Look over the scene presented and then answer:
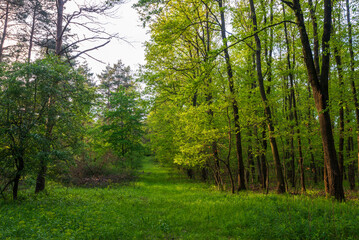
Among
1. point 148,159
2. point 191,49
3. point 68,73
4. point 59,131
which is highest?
point 191,49

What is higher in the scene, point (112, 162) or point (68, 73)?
point (68, 73)

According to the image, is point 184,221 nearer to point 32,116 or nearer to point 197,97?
point 32,116

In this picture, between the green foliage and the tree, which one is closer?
the tree

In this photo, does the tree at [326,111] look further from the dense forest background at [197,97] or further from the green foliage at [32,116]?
the green foliage at [32,116]

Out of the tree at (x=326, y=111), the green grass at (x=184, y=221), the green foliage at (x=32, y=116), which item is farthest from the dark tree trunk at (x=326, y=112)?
the green foliage at (x=32, y=116)

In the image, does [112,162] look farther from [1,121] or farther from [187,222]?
[187,222]

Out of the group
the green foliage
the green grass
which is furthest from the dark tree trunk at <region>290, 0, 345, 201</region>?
the green foliage

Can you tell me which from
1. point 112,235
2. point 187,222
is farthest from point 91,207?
point 187,222

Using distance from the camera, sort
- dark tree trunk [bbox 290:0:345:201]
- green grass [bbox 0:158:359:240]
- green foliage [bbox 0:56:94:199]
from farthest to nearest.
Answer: green foliage [bbox 0:56:94:199] < dark tree trunk [bbox 290:0:345:201] < green grass [bbox 0:158:359:240]

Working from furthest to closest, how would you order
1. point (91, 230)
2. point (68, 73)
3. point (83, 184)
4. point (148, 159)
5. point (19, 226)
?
point (148, 159)
point (83, 184)
point (68, 73)
point (91, 230)
point (19, 226)

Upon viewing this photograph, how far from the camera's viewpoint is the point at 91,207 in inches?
313

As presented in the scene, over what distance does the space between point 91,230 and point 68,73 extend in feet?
24.0

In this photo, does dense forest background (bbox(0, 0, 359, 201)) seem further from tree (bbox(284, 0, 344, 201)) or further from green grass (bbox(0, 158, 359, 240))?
green grass (bbox(0, 158, 359, 240))

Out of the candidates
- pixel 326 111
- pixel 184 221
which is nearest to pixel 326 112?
pixel 326 111
